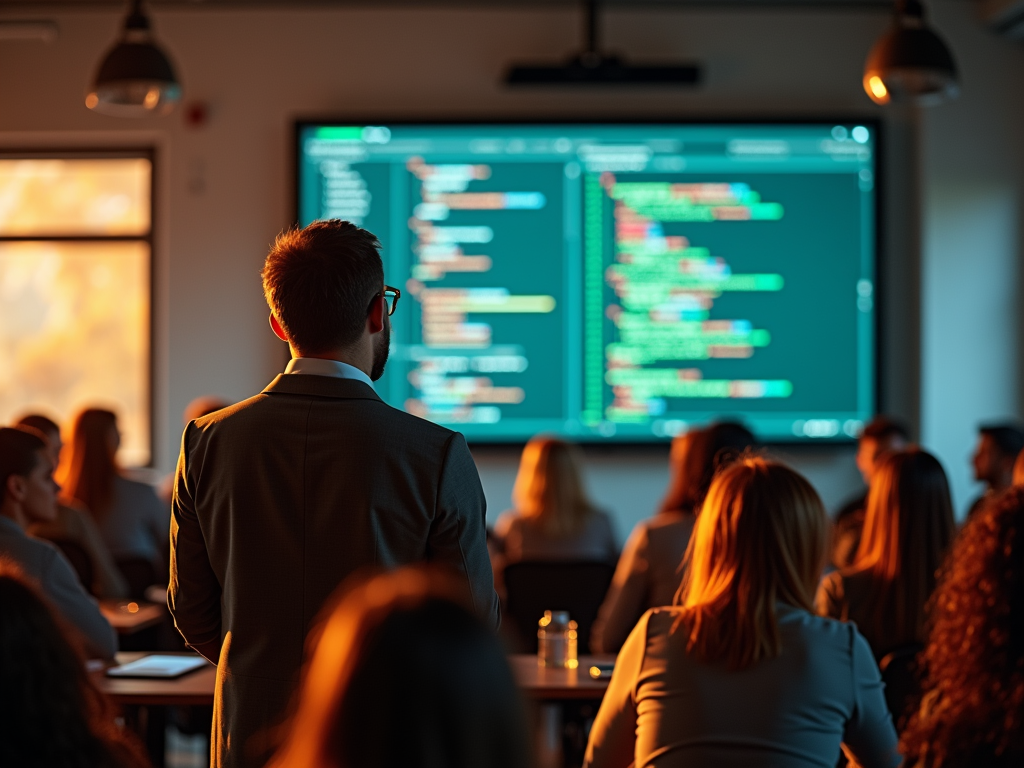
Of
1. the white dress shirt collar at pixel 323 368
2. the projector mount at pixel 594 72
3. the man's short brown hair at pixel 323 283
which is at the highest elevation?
the projector mount at pixel 594 72

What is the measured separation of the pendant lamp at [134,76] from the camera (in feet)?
14.4

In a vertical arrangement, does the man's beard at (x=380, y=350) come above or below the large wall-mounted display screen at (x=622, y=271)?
below

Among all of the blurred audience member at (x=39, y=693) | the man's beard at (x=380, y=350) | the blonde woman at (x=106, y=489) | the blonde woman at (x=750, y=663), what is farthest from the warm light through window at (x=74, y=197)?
the blurred audience member at (x=39, y=693)

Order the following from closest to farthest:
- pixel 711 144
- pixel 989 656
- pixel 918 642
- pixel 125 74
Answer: pixel 989 656
pixel 918 642
pixel 125 74
pixel 711 144

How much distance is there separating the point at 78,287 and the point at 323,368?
4.83 metres

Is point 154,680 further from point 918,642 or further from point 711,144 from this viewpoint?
point 711,144

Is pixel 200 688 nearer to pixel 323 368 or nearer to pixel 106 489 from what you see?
pixel 323 368

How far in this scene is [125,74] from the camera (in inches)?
172

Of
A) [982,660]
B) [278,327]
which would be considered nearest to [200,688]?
[278,327]

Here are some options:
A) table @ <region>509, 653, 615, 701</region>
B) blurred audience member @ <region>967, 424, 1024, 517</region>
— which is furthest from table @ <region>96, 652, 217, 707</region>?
blurred audience member @ <region>967, 424, 1024, 517</region>

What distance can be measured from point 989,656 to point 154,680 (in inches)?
79.8

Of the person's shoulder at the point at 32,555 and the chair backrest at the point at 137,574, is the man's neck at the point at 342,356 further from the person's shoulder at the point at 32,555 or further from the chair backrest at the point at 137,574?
the chair backrest at the point at 137,574

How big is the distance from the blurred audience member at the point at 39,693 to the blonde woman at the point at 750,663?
0.96 m

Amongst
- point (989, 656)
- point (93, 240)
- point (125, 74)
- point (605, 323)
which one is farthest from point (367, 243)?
point (93, 240)
